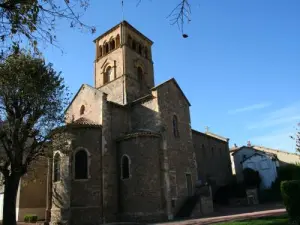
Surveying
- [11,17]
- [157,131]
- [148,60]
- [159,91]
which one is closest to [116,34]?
[148,60]

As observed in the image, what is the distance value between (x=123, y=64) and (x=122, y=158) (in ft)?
35.8

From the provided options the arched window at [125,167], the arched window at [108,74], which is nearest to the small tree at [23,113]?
the arched window at [125,167]

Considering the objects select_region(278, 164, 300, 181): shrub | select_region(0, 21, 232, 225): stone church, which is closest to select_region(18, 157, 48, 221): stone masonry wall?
select_region(0, 21, 232, 225): stone church

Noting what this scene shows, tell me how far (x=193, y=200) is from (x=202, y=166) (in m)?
8.98

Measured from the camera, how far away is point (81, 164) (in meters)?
22.1

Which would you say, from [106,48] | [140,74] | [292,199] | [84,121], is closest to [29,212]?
[84,121]

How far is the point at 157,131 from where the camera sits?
24.4 metres

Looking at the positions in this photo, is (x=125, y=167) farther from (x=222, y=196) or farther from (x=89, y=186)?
(x=222, y=196)

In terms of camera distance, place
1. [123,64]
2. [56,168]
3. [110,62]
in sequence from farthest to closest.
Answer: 1. [110,62]
2. [123,64]
3. [56,168]

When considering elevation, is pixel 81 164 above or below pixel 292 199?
above

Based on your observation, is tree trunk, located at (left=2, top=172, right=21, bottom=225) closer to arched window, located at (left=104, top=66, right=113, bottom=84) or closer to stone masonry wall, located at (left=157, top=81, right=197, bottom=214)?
stone masonry wall, located at (left=157, top=81, right=197, bottom=214)

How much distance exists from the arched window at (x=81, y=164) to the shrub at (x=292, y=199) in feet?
45.5

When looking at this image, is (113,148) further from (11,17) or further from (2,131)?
(11,17)

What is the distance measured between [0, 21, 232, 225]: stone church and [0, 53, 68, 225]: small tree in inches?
61.4
